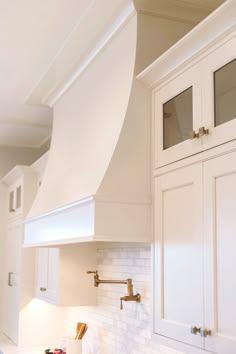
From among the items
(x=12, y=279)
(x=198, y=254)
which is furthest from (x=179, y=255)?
(x=12, y=279)

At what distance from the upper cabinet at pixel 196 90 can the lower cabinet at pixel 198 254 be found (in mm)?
105

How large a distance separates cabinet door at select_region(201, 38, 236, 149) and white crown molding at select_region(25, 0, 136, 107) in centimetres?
78

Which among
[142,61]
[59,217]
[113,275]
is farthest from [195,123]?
[113,275]

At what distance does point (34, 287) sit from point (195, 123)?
294 centimetres

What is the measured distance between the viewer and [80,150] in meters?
3.19

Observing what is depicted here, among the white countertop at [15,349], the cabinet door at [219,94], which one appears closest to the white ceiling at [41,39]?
the cabinet door at [219,94]

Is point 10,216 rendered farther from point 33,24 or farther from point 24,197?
point 33,24

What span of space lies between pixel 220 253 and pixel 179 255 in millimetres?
318

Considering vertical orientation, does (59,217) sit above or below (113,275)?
above

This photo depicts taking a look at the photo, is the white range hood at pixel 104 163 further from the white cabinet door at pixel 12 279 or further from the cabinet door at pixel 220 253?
the white cabinet door at pixel 12 279

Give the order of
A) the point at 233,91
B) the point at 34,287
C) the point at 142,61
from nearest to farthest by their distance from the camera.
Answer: the point at 233,91, the point at 142,61, the point at 34,287

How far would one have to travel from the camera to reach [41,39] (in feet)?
9.96

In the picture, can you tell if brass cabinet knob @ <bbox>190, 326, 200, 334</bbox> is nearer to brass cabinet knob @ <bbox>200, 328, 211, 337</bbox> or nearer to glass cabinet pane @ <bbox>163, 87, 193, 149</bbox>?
brass cabinet knob @ <bbox>200, 328, 211, 337</bbox>

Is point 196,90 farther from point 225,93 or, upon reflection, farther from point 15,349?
point 15,349
